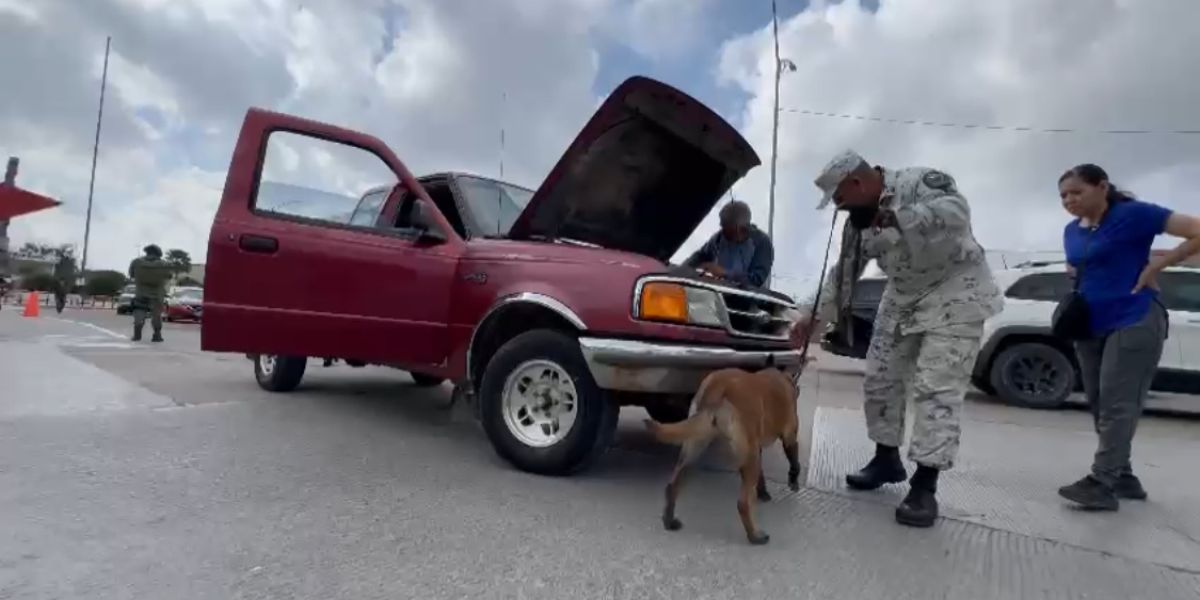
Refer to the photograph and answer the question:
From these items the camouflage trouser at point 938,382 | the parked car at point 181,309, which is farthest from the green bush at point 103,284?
the camouflage trouser at point 938,382

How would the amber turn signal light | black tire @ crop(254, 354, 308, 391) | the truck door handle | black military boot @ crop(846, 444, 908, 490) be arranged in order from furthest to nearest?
black tire @ crop(254, 354, 308, 391) → the truck door handle → black military boot @ crop(846, 444, 908, 490) → the amber turn signal light

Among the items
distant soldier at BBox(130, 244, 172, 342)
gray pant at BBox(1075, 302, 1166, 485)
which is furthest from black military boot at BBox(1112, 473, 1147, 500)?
distant soldier at BBox(130, 244, 172, 342)

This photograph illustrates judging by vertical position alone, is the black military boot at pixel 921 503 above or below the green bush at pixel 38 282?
below

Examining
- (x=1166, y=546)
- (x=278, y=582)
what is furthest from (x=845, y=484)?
(x=278, y=582)

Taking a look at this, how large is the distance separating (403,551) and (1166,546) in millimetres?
3154

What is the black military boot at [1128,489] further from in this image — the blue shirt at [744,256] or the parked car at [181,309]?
the parked car at [181,309]

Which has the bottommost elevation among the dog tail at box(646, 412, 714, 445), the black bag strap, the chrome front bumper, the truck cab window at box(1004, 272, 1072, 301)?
the dog tail at box(646, 412, 714, 445)

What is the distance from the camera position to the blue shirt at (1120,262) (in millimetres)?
3662

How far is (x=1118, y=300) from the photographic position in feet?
12.1

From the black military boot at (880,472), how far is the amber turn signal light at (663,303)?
51.4 inches

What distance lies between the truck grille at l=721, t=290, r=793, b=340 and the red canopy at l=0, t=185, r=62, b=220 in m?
15.1

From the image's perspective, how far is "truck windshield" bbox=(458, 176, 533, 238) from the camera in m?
4.77

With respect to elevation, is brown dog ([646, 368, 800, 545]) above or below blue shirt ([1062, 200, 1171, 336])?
below

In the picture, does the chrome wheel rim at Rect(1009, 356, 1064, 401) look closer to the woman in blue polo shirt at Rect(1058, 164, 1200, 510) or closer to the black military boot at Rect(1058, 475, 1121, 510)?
the woman in blue polo shirt at Rect(1058, 164, 1200, 510)
